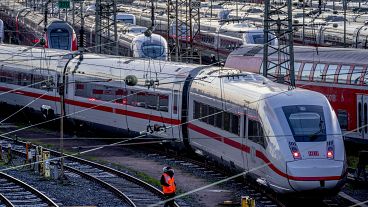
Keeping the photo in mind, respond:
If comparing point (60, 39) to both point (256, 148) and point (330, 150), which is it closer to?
point (256, 148)

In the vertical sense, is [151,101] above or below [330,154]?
below

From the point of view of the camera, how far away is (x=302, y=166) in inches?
906

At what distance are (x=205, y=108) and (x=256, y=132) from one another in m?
4.97

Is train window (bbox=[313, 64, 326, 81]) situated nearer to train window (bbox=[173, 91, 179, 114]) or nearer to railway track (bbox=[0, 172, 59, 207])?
train window (bbox=[173, 91, 179, 114])

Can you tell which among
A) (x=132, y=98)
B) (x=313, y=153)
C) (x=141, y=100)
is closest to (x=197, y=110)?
(x=141, y=100)

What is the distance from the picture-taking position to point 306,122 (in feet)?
78.9

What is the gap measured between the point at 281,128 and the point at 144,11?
6505 cm

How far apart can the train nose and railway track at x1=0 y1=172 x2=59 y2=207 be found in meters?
5.42

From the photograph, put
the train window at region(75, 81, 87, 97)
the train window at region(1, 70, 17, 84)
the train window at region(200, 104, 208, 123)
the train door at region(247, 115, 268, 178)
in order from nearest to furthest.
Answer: the train door at region(247, 115, 268, 178) < the train window at region(200, 104, 208, 123) < the train window at region(75, 81, 87, 97) < the train window at region(1, 70, 17, 84)

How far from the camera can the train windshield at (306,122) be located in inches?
931

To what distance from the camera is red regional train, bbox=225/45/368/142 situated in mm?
33000

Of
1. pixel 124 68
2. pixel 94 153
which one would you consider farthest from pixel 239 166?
pixel 124 68

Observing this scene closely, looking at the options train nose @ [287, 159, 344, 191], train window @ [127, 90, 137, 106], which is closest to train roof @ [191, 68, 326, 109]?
train nose @ [287, 159, 344, 191]

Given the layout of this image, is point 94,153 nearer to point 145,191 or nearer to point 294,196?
point 145,191
